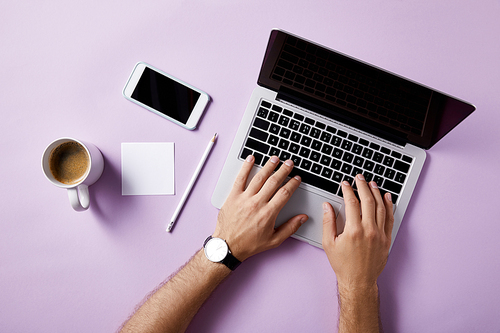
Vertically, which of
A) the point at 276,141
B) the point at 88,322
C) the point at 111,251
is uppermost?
the point at 276,141

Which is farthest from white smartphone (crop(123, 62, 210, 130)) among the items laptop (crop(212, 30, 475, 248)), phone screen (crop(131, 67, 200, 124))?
laptop (crop(212, 30, 475, 248))

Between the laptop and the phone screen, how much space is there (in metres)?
0.19

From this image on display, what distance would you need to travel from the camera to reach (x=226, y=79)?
3.00 feet

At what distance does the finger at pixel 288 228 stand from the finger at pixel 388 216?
24cm

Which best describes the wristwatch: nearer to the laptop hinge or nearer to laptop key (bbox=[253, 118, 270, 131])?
laptop key (bbox=[253, 118, 270, 131])

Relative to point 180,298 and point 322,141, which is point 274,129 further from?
point 180,298

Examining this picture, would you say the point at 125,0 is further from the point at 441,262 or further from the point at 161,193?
the point at 441,262

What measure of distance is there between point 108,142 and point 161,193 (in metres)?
0.23

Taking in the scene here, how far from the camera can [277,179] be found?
82 cm

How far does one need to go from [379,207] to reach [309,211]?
0.20m

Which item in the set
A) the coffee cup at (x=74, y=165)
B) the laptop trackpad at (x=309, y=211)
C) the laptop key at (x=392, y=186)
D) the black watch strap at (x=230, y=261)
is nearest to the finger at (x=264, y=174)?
the laptop trackpad at (x=309, y=211)

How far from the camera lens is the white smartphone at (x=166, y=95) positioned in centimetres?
89

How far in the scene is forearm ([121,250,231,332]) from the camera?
806 mm

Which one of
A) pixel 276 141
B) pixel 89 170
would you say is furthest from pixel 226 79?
pixel 89 170
